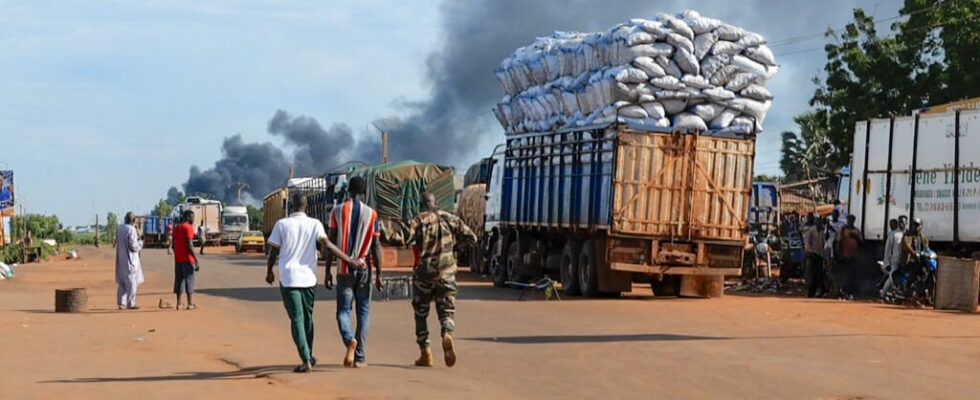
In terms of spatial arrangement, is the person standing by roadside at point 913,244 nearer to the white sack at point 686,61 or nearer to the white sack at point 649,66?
the white sack at point 686,61

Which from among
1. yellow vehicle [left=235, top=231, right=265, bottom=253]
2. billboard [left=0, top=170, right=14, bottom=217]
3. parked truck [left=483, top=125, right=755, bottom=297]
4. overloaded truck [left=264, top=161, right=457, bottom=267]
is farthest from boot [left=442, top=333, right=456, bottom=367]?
yellow vehicle [left=235, top=231, right=265, bottom=253]

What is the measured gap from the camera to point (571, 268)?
2311 centimetres

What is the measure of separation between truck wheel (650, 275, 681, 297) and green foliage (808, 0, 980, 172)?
1826 cm

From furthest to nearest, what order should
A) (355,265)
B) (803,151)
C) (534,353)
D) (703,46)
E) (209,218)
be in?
(209,218) < (803,151) < (703,46) < (534,353) < (355,265)

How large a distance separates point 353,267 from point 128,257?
993 centimetres

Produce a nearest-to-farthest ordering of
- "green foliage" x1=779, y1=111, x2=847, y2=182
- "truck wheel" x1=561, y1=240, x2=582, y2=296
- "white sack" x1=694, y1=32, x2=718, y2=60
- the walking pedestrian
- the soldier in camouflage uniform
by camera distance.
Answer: the walking pedestrian, the soldier in camouflage uniform, "white sack" x1=694, y1=32, x2=718, y2=60, "truck wheel" x1=561, y1=240, x2=582, y2=296, "green foliage" x1=779, y1=111, x2=847, y2=182

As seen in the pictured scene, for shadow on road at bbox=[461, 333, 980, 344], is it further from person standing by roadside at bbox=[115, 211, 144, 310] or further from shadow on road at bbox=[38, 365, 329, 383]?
person standing by roadside at bbox=[115, 211, 144, 310]

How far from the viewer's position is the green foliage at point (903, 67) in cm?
3806

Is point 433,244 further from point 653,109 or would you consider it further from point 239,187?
point 239,187

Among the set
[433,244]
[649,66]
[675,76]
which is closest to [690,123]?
[675,76]

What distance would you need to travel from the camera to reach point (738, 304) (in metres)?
21.3

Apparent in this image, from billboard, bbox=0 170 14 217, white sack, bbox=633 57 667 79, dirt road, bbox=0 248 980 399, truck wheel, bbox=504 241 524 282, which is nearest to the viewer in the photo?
dirt road, bbox=0 248 980 399

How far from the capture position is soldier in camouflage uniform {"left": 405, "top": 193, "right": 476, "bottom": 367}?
38.8 ft

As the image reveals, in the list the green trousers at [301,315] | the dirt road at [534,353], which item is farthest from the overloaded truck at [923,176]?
the green trousers at [301,315]
